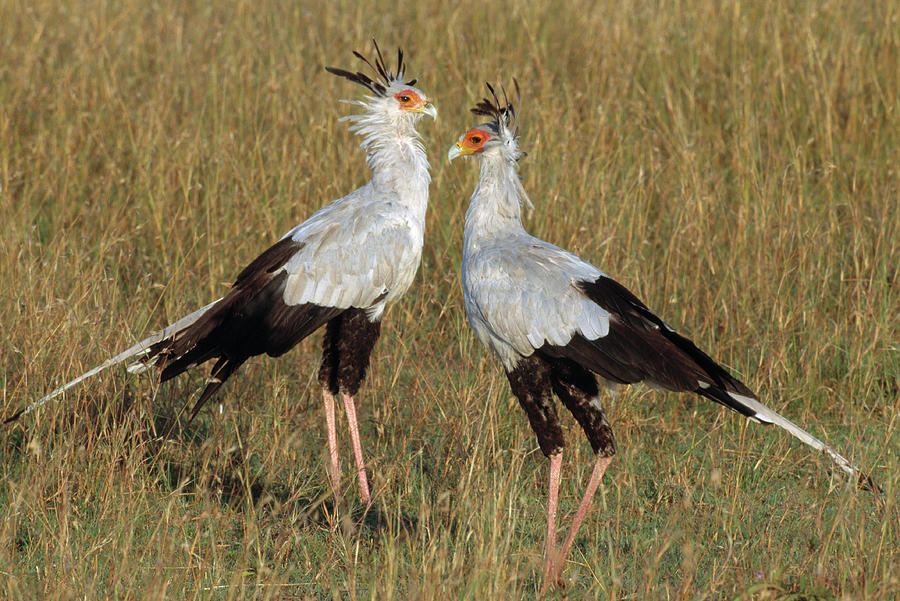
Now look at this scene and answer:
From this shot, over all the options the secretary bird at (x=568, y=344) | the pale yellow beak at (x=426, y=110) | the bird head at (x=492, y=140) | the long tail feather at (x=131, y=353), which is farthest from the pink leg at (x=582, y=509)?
the pale yellow beak at (x=426, y=110)

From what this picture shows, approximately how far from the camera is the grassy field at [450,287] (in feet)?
12.0

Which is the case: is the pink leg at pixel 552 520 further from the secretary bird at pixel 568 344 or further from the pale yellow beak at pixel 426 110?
the pale yellow beak at pixel 426 110

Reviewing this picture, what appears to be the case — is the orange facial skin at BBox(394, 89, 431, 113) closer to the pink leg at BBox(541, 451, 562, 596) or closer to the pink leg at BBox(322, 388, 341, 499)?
the pink leg at BBox(322, 388, 341, 499)

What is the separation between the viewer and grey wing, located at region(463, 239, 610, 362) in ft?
13.1

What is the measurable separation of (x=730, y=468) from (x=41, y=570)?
2875 millimetres

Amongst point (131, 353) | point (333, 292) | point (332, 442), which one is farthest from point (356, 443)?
point (131, 353)

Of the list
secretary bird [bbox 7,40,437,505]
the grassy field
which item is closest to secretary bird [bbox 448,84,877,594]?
the grassy field

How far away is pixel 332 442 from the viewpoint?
188 inches

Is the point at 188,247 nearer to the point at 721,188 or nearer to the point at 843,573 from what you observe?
the point at 721,188

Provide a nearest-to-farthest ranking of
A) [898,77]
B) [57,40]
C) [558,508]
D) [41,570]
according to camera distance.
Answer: [41,570] < [558,508] < [898,77] < [57,40]

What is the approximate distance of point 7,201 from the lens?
608 cm

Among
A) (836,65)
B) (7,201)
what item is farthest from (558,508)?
(836,65)

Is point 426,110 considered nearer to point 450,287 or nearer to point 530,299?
point 450,287

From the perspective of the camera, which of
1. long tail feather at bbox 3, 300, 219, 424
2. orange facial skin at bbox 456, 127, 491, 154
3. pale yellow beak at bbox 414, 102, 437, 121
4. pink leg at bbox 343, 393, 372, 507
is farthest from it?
pale yellow beak at bbox 414, 102, 437, 121
